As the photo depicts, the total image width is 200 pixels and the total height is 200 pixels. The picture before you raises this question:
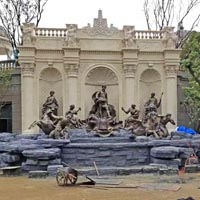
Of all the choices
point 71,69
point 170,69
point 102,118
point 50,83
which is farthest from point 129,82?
point 102,118

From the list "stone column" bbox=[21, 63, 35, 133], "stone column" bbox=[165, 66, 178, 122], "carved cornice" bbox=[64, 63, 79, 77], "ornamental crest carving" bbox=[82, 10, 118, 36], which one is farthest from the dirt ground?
"ornamental crest carving" bbox=[82, 10, 118, 36]

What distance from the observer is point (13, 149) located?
13.7 m

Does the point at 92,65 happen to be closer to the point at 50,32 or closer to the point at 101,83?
the point at 101,83

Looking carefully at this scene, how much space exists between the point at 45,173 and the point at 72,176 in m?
2.04

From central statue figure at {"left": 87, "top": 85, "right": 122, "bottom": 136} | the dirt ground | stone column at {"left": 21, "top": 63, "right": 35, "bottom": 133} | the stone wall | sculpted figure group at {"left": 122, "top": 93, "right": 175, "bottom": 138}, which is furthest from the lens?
stone column at {"left": 21, "top": 63, "right": 35, "bottom": 133}

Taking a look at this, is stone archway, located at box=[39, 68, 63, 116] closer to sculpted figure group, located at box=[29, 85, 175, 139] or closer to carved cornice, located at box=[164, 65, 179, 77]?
sculpted figure group, located at box=[29, 85, 175, 139]

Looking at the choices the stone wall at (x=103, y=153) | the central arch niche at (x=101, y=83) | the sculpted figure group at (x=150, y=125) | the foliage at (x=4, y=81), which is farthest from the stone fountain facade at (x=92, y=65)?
the stone wall at (x=103, y=153)

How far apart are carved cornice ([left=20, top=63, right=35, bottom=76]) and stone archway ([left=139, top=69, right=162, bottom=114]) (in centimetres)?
612

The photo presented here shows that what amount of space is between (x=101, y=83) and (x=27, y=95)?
417 centimetres

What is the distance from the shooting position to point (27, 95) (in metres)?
23.3

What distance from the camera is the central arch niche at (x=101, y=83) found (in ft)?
79.4

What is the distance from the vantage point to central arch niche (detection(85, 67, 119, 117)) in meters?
24.2

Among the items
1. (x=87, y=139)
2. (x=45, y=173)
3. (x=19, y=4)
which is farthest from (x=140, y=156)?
(x=19, y=4)

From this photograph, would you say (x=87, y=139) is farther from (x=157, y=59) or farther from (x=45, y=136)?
(x=157, y=59)
